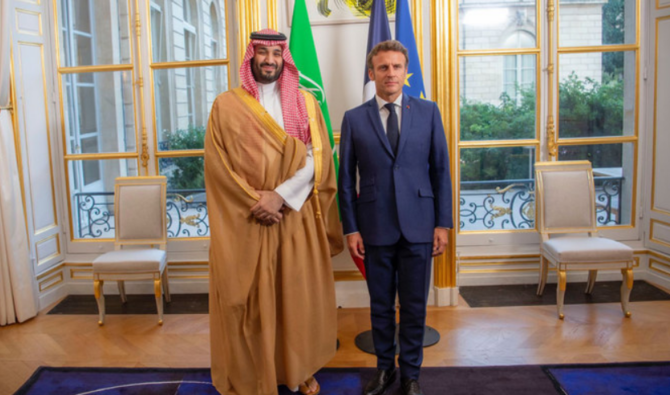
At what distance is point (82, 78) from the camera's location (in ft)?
14.4

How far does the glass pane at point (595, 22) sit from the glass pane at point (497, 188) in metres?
0.92

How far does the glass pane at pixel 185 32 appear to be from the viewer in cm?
428

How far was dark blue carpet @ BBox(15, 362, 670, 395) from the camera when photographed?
272cm

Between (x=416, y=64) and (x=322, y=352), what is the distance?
1881mm

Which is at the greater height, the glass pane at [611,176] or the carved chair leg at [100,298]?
the glass pane at [611,176]

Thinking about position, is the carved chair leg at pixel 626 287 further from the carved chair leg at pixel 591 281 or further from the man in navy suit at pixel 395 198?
the man in navy suit at pixel 395 198

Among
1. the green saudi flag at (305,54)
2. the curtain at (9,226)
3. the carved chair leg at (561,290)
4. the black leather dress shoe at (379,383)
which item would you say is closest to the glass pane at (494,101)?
the carved chair leg at (561,290)

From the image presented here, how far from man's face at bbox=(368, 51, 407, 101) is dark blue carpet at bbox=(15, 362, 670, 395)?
1.43 metres

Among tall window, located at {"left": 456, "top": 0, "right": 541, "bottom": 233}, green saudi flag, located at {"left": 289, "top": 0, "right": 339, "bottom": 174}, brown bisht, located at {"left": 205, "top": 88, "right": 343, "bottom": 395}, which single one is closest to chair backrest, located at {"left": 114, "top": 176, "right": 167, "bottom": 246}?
green saudi flag, located at {"left": 289, "top": 0, "right": 339, "bottom": 174}

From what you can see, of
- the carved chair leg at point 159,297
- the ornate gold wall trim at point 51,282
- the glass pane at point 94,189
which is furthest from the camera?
the glass pane at point 94,189

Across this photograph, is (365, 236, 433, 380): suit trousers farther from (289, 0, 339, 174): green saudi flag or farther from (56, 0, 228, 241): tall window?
(56, 0, 228, 241): tall window

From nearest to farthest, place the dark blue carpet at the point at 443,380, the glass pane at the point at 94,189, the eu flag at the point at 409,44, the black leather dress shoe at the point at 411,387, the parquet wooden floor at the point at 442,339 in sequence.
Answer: the black leather dress shoe at the point at 411,387 → the dark blue carpet at the point at 443,380 → the parquet wooden floor at the point at 442,339 → the eu flag at the point at 409,44 → the glass pane at the point at 94,189

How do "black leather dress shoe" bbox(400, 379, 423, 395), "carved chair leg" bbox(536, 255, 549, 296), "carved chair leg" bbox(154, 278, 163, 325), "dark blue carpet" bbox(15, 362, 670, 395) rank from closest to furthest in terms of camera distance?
1. "black leather dress shoe" bbox(400, 379, 423, 395)
2. "dark blue carpet" bbox(15, 362, 670, 395)
3. "carved chair leg" bbox(154, 278, 163, 325)
4. "carved chair leg" bbox(536, 255, 549, 296)

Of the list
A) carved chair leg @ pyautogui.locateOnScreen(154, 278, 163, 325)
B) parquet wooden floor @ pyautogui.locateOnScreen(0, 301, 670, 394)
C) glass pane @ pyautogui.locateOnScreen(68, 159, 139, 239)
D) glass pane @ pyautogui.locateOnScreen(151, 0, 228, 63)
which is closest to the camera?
parquet wooden floor @ pyautogui.locateOnScreen(0, 301, 670, 394)
